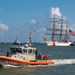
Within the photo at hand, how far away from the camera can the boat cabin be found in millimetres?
44750

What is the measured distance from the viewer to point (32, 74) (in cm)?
3894

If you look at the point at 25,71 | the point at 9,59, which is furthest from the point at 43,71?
the point at 9,59

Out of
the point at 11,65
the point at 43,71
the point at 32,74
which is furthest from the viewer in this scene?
the point at 11,65

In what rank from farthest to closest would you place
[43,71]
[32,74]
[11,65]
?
[11,65] → [43,71] → [32,74]

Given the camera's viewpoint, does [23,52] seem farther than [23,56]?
Yes

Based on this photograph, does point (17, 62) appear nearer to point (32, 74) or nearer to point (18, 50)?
point (18, 50)

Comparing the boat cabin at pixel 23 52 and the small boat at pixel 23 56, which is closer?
the small boat at pixel 23 56

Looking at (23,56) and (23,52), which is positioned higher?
(23,52)

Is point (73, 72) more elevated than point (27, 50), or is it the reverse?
point (27, 50)

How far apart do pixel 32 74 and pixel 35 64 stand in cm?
700

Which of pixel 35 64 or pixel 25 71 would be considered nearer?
pixel 25 71

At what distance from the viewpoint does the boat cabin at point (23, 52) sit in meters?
44.8

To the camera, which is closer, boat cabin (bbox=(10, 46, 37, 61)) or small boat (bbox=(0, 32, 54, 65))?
small boat (bbox=(0, 32, 54, 65))

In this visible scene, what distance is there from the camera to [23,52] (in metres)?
45.3
